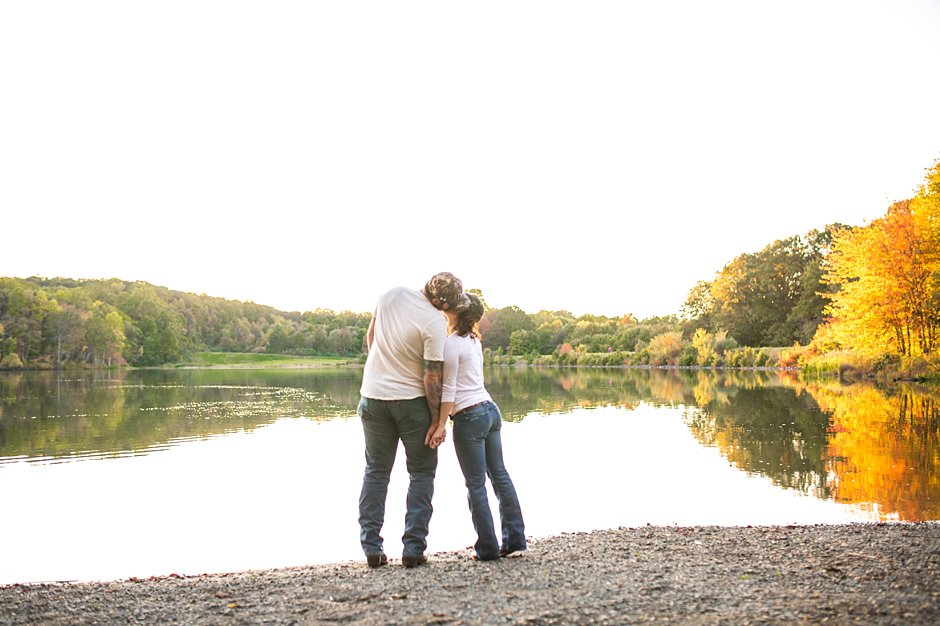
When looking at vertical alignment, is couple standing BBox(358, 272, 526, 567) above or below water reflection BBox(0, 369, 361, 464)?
above

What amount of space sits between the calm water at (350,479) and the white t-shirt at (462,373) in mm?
2252

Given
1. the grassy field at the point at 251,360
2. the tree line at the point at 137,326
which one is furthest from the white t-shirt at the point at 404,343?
the grassy field at the point at 251,360

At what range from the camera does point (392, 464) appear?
5379 millimetres

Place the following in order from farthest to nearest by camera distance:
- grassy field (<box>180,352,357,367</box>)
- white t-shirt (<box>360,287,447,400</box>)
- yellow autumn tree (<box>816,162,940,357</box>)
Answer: grassy field (<box>180,352,357,367</box>) → yellow autumn tree (<box>816,162,940,357</box>) → white t-shirt (<box>360,287,447,400</box>)

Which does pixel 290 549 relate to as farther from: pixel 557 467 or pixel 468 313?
pixel 557 467

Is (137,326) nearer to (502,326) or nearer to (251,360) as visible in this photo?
(251,360)

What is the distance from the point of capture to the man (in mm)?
5203

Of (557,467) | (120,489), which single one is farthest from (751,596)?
(120,489)

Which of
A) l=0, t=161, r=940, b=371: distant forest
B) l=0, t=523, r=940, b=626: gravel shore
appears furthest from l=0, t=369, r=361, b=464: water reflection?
l=0, t=161, r=940, b=371: distant forest

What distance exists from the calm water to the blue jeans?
5.71 feet

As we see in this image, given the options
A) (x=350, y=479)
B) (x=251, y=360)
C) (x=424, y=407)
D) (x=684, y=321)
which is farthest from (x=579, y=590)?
(x=251, y=360)

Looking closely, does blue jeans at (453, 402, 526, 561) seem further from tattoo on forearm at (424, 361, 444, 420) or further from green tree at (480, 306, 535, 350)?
green tree at (480, 306, 535, 350)

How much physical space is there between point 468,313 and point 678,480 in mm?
6082

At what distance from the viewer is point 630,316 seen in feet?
279
